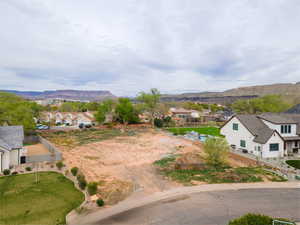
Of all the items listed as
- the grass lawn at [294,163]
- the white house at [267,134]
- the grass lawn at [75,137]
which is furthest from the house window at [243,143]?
the grass lawn at [75,137]

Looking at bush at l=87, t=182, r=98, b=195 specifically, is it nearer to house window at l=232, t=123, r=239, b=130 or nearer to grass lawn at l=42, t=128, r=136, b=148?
grass lawn at l=42, t=128, r=136, b=148

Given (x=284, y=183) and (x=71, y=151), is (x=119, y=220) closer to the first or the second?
(x=284, y=183)

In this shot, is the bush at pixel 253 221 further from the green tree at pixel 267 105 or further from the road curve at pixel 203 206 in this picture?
the green tree at pixel 267 105

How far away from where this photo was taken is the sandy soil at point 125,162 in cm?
1917

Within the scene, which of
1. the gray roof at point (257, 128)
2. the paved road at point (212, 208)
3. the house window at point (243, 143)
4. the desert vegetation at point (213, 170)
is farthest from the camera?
the house window at point (243, 143)

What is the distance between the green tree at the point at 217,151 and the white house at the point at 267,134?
8.15 meters

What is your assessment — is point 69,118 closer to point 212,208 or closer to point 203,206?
point 203,206

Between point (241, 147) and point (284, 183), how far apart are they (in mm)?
13297

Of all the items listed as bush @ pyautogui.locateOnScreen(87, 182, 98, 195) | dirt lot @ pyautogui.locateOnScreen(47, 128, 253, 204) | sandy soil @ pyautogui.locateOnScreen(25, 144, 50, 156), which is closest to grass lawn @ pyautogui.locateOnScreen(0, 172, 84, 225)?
bush @ pyautogui.locateOnScreen(87, 182, 98, 195)

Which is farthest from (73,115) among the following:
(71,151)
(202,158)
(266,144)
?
(266,144)

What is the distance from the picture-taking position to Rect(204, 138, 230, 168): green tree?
22891 mm

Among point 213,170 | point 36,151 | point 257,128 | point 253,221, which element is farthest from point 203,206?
point 36,151

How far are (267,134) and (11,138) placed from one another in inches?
1452

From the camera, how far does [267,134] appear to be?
2772 centimetres
